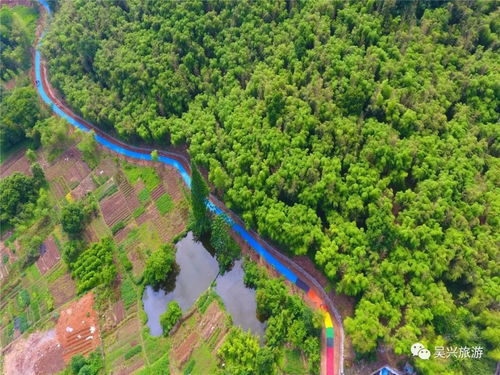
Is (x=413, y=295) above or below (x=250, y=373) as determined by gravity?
above

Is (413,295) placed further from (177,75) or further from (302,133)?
(177,75)

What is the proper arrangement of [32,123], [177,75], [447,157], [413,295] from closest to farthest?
[413,295] < [447,157] < [177,75] < [32,123]

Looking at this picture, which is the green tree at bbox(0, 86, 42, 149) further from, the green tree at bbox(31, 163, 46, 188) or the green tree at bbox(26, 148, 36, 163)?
the green tree at bbox(31, 163, 46, 188)

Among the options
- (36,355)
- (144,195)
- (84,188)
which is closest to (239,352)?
(36,355)

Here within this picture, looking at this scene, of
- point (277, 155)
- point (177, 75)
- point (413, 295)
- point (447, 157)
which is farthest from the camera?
point (177, 75)

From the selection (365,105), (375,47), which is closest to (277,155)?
(365,105)

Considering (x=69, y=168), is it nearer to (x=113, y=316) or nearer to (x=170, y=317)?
(x=113, y=316)

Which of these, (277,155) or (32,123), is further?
(32,123)
